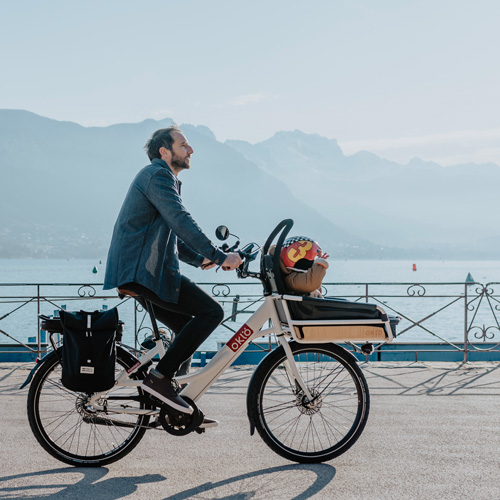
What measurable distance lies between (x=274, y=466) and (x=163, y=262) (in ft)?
4.13

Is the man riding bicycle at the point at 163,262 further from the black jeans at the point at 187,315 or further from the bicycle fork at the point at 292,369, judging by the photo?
the bicycle fork at the point at 292,369

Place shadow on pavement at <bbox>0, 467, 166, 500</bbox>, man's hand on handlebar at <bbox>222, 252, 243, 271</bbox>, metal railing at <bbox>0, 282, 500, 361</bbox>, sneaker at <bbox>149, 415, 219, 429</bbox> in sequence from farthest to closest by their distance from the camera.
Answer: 1. metal railing at <bbox>0, 282, 500, 361</bbox>
2. sneaker at <bbox>149, 415, 219, 429</bbox>
3. man's hand on handlebar at <bbox>222, 252, 243, 271</bbox>
4. shadow on pavement at <bbox>0, 467, 166, 500</bbox>

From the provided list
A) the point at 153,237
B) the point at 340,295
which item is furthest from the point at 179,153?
the point at 340,295

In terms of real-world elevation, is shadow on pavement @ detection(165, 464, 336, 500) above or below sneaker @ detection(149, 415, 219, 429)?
below

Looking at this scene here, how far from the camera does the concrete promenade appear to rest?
3.29 m

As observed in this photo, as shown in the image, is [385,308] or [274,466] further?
[385,308]

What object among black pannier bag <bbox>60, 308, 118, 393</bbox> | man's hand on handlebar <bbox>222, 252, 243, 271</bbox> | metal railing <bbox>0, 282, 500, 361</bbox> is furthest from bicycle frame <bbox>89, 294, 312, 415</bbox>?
metal railing <bbox>0, 282, 500, 361</bbox>

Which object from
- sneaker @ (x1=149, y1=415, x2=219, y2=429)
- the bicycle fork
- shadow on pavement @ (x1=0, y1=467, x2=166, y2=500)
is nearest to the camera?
shadow on pavement @ (x1=0, y1=467, x2=166, y2=500)

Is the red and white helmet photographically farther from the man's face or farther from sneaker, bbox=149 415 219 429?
sneaker, bbox=149 415 219 429

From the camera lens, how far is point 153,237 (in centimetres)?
360

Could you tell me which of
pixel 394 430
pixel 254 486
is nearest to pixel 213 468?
pixel 254 486

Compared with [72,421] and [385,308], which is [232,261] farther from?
[385,308]

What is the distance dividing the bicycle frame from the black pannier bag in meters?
0.14

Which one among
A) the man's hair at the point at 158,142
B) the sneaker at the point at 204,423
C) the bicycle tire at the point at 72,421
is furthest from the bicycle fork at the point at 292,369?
the man's hair at the point at 158,142
